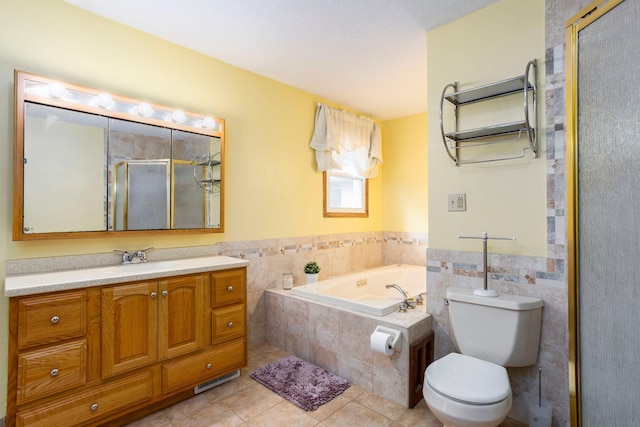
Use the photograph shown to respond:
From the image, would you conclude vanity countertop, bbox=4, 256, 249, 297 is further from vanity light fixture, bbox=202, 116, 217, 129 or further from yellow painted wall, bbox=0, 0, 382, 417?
vanity light fixture, bbox=202, 116, 217, 129

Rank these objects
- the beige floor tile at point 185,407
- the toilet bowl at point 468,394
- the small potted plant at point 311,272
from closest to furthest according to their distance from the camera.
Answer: the toilet bowl at point 468,394 → the beige floor tile at point 185,407 → the small potted plant at point 311,272

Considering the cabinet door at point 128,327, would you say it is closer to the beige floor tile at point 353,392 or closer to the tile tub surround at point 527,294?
the beige floor tile at point 353,392

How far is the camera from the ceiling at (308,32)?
196 cm

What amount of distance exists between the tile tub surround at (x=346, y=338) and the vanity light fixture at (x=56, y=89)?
2027 mm

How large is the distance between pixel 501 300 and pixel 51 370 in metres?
2.29

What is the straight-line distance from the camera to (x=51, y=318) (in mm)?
1545

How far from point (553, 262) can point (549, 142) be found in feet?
2.13

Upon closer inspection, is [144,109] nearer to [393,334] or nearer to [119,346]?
[119,346]

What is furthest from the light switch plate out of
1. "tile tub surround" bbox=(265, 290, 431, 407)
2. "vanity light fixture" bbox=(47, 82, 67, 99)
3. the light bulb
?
"vanity light fixture" bbox=(47, 82, 67, 99)

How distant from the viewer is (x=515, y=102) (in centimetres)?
191

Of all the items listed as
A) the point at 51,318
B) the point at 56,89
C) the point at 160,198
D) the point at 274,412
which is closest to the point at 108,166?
the point at 160,198

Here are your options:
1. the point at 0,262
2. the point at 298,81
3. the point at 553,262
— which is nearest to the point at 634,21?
the point at 553,262

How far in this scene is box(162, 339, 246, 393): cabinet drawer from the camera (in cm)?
194

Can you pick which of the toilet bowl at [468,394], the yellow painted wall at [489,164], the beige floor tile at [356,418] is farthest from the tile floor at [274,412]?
the yellow painted wall at [489,164]
